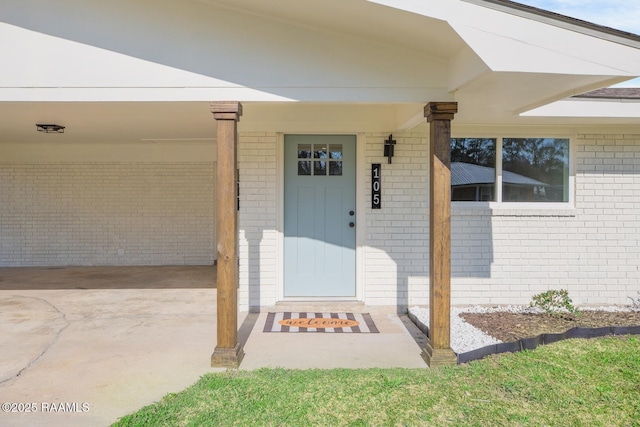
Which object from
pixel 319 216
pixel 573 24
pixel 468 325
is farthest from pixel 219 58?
pixel 468 325

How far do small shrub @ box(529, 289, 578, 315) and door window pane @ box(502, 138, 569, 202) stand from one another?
4.21 ft

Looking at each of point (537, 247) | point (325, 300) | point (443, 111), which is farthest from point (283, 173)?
point (537, 247)

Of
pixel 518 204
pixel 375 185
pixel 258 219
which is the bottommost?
pixel 258 219

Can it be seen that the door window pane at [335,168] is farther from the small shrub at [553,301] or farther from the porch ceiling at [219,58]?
the small shrub at [553,301]

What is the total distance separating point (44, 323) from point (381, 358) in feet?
12.7

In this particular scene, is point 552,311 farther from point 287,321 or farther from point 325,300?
point 287,321

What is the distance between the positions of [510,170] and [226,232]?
403 centimetres

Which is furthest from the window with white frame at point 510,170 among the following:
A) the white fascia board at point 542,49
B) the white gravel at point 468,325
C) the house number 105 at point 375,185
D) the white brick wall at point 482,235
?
the white fascia board at point 542,49

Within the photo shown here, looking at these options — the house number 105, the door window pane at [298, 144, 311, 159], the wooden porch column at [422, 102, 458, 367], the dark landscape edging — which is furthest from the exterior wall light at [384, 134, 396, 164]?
the dark landscape edging

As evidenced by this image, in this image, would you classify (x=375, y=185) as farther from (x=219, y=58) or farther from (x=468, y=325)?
(x=219, y=58)

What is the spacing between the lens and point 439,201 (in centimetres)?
372

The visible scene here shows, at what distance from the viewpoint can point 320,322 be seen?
4.92m

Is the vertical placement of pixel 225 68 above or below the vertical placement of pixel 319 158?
above

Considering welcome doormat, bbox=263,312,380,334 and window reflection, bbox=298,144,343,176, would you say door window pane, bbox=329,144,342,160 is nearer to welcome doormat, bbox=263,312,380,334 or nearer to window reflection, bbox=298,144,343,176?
window reflection, bbox=298,144,343,176
